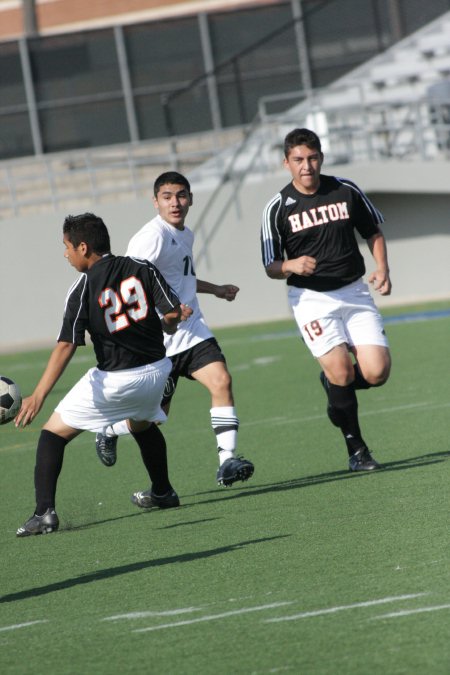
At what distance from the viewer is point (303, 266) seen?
788 cm

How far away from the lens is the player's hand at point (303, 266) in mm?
7840

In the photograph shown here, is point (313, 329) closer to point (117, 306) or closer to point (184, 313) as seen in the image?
point (184, 313)

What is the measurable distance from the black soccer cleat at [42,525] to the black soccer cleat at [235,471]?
3.36ft

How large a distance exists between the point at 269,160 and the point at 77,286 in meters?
19.7

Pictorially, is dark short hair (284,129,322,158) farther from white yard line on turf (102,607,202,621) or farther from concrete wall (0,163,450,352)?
concrete wall (0,163,450,352)

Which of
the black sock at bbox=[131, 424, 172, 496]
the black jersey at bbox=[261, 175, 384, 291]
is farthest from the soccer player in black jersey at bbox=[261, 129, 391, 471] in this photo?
the black sock at bbox=[131, 424, 172, 496]

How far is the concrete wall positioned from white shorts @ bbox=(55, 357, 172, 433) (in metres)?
17.7

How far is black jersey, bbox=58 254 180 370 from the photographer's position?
274 inches

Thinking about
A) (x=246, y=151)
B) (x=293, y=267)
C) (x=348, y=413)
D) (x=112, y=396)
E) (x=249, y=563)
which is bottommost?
(x=249, y=563)

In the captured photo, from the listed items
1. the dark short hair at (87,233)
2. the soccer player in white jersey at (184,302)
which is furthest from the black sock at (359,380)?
the dark short hair at (87,233)

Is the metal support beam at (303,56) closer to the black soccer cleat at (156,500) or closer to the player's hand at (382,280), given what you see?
the player's hand at (382,280)

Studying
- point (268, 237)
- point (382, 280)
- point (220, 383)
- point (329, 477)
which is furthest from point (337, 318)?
point (329, 477)

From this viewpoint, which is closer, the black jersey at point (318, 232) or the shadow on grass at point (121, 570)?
the shadow on grass at point (121, 570)

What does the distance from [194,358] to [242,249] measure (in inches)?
675
